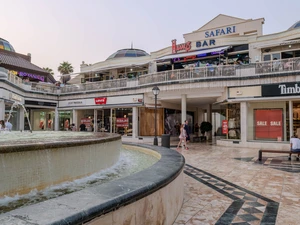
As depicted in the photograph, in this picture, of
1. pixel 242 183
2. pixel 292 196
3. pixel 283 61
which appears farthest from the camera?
pixel 283 61

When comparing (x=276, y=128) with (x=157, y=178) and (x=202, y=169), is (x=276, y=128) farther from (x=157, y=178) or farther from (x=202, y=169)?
(x=157, y=178)

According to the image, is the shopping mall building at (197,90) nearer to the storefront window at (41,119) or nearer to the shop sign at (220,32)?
the shop sign at (220,32)

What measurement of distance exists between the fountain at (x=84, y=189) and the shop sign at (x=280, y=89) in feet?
44.2

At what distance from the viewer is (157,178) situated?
319cm

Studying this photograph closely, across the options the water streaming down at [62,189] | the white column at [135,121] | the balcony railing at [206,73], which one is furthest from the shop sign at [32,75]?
the water streaming down at [62,189]

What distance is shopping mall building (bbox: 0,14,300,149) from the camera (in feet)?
54.6

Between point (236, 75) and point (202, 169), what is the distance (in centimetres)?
1080

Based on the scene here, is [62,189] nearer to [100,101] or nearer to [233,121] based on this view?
[233,121]

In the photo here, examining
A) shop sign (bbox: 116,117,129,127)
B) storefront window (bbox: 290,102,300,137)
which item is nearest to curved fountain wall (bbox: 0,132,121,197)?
storefront window (bbox: 290,102,300,137)

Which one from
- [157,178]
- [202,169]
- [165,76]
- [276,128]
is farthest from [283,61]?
[157,178]

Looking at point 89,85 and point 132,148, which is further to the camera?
point 89,85

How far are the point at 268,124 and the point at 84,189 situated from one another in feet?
55.7

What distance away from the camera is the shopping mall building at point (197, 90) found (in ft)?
54.6

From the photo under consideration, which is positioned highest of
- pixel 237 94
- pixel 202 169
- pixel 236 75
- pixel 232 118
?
pixel 236 75
